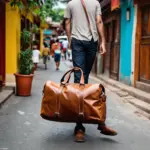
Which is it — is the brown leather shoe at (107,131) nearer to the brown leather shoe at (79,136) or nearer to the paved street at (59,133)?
the paved street at (59,133)

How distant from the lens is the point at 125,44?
12180 millimetres

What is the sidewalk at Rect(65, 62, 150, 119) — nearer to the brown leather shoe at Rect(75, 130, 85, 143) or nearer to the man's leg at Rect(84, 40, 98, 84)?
the man's leg at Rect(84, 40, 98, 84)

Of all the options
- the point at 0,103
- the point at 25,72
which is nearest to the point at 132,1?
the point at 25,72

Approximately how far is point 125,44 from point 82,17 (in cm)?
716

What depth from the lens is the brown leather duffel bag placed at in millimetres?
4561

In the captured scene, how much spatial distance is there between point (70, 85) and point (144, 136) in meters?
1.48

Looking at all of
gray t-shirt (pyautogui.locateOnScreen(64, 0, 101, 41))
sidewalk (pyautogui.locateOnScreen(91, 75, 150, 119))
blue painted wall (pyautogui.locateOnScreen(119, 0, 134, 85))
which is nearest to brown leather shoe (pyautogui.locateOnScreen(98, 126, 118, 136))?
gray t-shirt (pyautogui.locateOnScreen(64, 0, 101, 41))

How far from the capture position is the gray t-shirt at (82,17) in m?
5.16

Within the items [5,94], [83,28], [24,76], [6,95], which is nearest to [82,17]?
[83,28]

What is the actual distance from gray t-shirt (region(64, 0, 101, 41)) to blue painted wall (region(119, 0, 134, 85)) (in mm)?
6331

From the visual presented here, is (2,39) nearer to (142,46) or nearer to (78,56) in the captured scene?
(142,46)

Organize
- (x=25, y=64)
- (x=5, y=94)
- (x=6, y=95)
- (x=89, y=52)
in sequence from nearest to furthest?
(x=89, y=52), (x=6, y=95), (x=5, y=94), (x=25, y=64)

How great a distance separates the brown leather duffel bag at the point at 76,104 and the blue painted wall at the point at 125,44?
6943 millimetres

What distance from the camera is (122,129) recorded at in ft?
19.3
